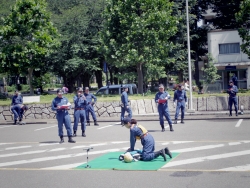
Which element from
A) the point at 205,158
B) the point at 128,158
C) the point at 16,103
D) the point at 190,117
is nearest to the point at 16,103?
the point at 16,103

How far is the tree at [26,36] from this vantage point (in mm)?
35625

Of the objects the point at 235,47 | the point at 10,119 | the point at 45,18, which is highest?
the point at 45,18

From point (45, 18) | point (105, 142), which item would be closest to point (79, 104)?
point (105, 142)

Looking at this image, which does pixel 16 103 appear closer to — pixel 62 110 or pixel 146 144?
pixel 62 110

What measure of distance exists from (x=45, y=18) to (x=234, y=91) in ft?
68.9

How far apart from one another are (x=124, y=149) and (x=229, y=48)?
3395 centimetres

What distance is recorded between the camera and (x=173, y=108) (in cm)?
2589

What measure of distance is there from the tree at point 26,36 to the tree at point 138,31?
5763 mm

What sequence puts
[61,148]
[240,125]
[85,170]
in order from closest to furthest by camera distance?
[85,170], [61,148], [240,125]

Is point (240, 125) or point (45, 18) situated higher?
point (45, 18)

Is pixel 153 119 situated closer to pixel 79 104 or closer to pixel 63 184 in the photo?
pixel 79 104

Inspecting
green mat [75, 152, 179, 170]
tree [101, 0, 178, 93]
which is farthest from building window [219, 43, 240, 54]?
green mat [75, 152, 179, 170]

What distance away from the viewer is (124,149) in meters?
13.4

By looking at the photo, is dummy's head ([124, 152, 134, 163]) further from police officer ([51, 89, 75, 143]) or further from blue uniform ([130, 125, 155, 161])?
police officer ([51, 89, 75, 143])
